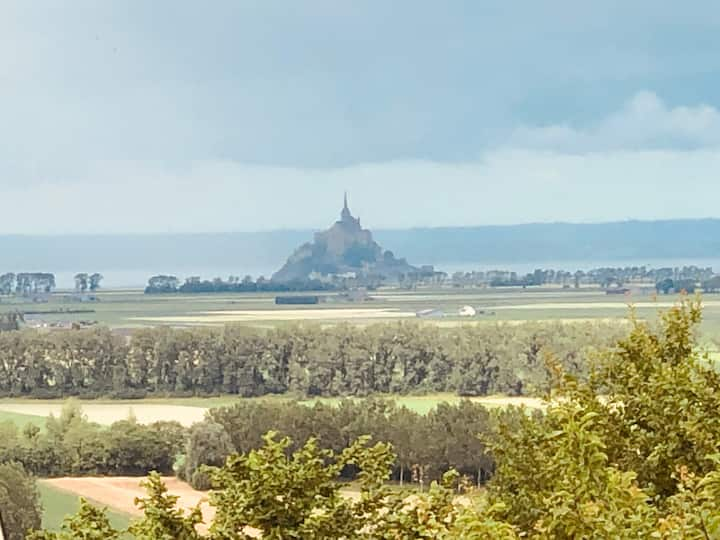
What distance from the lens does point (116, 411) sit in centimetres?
496

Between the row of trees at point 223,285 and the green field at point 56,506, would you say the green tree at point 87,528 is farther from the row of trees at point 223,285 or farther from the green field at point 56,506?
the row of trees at point 223,285

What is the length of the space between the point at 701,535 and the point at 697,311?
1.96 metres

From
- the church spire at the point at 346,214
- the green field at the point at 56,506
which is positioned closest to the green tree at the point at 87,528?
the green field at the point at 56,506

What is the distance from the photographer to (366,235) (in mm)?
5434

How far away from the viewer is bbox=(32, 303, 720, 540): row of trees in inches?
82.2

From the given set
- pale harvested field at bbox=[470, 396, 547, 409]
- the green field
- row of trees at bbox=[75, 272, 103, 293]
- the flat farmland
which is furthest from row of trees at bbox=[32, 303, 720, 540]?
row of trees at bbox=[75, 272, 103, 293]

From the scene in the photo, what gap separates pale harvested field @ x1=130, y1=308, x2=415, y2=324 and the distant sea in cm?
19

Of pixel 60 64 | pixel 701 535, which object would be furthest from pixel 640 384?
pixel 60 64

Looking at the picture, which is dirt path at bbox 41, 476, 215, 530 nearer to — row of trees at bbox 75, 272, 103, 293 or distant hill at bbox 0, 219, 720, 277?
row of trees at bbox 75, 272, 103, 293

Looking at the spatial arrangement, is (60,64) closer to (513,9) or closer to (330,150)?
(330,150)

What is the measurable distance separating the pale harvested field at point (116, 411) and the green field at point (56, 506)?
0.29m

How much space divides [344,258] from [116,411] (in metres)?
1.13

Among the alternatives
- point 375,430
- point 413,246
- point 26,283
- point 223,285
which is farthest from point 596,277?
point 26,283

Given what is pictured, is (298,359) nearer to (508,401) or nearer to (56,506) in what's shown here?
(508,401)
